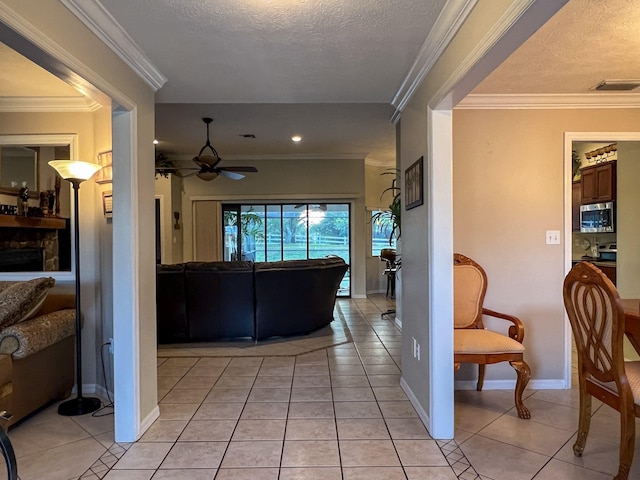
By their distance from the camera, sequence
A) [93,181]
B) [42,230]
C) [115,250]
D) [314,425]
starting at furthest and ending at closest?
1. [42,230]
2. [93,181]
3. [314,425]
4. [115,250]

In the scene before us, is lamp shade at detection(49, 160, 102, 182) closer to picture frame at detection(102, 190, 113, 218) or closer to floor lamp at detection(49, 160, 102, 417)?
floor lamp at detection(49, 160, 102, 417)

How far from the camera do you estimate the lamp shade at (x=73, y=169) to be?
2.57m

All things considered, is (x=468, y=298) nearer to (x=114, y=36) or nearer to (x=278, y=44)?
(x=278, y=44)

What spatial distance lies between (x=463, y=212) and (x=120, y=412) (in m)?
2.76

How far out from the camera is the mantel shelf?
3437 mm

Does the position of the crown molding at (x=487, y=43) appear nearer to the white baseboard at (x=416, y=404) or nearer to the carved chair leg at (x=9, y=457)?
the white baseboard at (x=416, y=404)

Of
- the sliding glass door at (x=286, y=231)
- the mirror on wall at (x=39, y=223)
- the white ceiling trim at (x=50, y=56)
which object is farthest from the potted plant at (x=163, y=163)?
the white ceiling trim at (x=50, y=56)

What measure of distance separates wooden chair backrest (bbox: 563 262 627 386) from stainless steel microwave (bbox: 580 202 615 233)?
11.8ft

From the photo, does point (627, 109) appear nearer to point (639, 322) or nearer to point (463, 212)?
point (463, 212)

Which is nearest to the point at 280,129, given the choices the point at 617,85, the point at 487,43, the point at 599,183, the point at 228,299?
the point at 228,299

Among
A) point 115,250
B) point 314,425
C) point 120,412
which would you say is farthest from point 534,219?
point 120,412

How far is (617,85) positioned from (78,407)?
4466mm

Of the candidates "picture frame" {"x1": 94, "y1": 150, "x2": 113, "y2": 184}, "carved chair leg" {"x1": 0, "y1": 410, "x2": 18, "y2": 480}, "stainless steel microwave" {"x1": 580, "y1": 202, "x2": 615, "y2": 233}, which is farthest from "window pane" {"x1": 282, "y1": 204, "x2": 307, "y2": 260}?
"carved chair leg" {"x1": 0, "y1": 410, "x2": 18, "y2": 480}

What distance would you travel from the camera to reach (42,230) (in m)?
3.80
